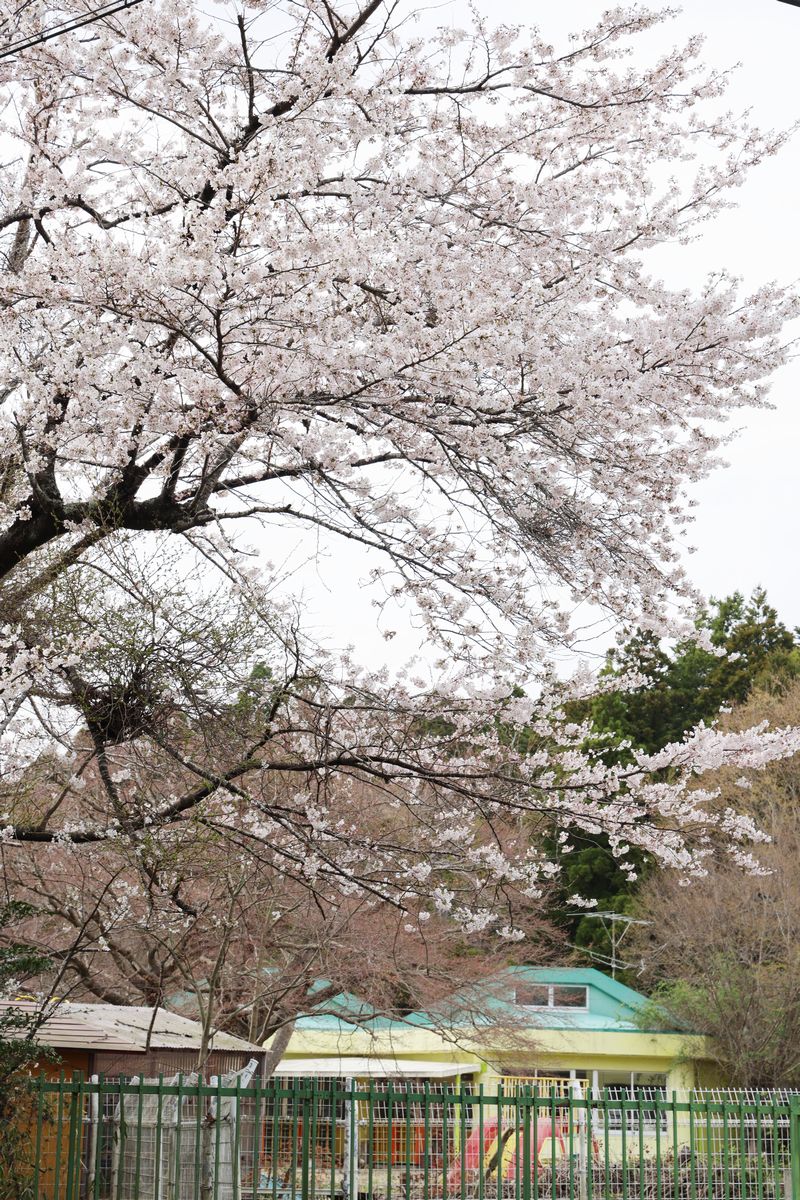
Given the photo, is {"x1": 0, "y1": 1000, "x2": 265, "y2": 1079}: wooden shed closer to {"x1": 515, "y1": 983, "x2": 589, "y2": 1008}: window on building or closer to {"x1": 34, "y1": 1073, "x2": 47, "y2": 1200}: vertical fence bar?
{"x1": 34, "y1": 1073, "x2": 47, "y2": 1200}: vertical fence bar

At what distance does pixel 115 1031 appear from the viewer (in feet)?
36.3

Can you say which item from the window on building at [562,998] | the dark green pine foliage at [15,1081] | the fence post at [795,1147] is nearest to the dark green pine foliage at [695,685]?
the window on building at [562,998]

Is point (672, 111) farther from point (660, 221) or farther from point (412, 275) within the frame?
point (412, 275)

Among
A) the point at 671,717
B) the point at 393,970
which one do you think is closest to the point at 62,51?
the point at 393,970

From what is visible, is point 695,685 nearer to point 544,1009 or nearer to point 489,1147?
point 544,1009

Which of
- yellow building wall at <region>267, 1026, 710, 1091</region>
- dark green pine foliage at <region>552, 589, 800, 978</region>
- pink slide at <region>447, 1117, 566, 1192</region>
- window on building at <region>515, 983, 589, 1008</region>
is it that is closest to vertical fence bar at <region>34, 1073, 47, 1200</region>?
pink slide at <region>447, 1117, 566, 1192</region>

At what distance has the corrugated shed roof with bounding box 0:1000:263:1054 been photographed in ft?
32.2

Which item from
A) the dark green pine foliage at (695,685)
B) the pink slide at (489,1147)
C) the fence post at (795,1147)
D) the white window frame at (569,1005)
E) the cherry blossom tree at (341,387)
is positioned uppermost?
the dark green pine foliage at (695,685)

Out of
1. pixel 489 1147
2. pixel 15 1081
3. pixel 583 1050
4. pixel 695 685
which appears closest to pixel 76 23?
pixel 15 1081

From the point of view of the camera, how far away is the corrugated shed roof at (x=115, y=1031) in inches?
386

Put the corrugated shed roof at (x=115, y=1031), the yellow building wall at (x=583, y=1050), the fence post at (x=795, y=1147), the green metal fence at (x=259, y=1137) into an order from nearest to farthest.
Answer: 1. the green metal fence at (x=259, y=1137)
2. the fence post at (x=795, y=1147)
3. the corrugated shed roof at (x=115, y=1031)
4. the yellow building wall at (x=583, y=1050)

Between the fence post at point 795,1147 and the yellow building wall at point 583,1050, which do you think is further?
the yellow building wall at point 583,1050

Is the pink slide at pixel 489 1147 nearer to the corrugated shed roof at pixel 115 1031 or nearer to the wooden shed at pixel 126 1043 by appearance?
the wooden shed at pixel 126 1043

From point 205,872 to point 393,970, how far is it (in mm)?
7527
